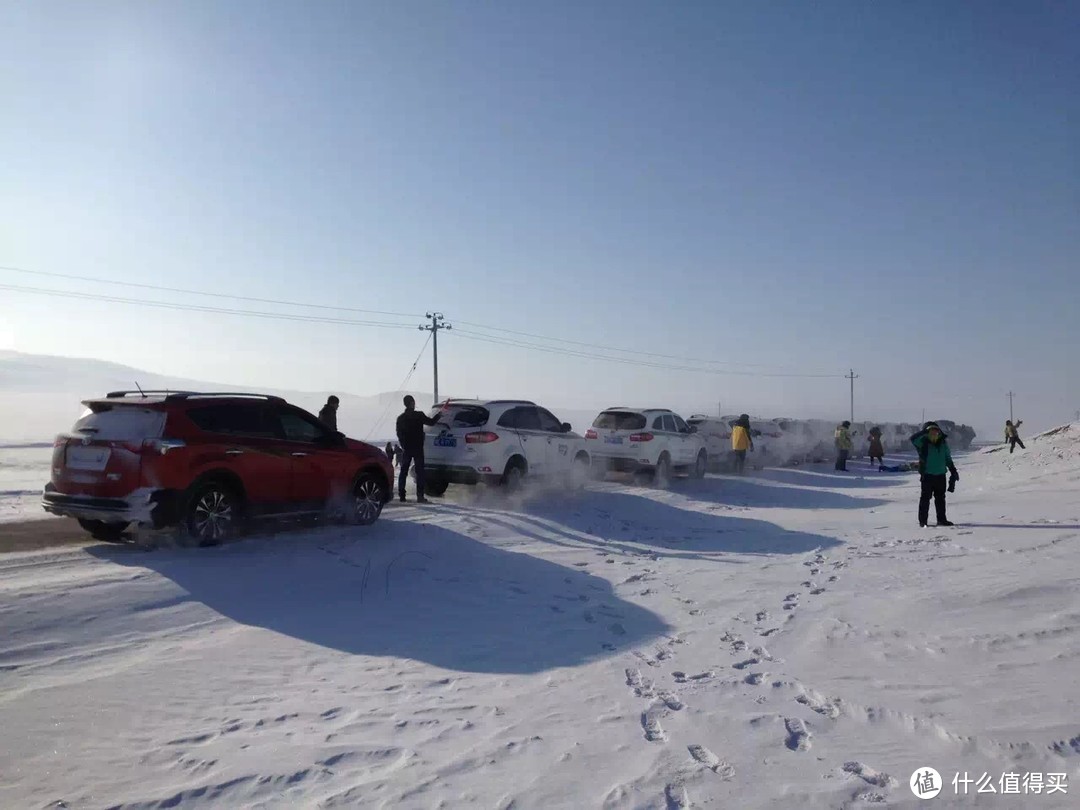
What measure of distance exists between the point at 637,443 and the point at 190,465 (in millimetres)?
12212

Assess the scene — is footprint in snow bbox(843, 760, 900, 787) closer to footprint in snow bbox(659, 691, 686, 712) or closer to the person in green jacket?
footprint in snow bbox(659, 691, 686, 712)

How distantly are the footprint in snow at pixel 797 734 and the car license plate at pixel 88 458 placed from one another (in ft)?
25.0

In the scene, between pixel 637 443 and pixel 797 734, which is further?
pixel 637 443

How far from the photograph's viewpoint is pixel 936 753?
4.38 m

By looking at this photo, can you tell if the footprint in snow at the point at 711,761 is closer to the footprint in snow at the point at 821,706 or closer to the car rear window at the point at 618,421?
the footprint in snow at the point at 821,706

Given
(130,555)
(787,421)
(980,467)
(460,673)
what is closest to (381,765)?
(460,673)

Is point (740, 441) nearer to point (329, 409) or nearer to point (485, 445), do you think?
point (485, 445)

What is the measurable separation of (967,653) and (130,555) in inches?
325

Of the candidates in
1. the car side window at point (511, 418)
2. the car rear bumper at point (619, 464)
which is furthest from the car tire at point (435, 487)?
the car rear bumper at point (619, 464)

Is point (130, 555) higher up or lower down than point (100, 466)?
lower down

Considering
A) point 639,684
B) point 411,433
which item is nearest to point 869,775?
point 639,684

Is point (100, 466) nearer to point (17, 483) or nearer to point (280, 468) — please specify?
point (280, 468)

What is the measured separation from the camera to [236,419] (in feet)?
33.0

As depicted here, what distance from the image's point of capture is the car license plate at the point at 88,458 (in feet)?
29.4
